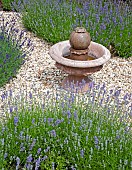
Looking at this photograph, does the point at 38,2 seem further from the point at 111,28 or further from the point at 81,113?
the point at 81,113

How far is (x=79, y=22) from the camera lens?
7.12 metres

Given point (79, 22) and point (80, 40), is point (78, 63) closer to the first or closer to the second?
point (80, 40)

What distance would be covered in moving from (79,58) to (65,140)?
1838mm

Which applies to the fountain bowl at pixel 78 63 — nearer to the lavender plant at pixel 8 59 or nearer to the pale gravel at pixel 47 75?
the pale gravel at pixel 47 75

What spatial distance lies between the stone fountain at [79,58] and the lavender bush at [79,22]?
104cm

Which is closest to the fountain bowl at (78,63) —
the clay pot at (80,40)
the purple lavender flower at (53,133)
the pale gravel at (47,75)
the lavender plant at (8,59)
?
the clay pot at (80,40)

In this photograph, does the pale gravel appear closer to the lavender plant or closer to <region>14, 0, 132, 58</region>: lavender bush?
the lavender plant

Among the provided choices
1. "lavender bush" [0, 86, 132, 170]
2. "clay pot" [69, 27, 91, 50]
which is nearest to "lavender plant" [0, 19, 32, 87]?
"clay pot" [69, 27, 91, 50]

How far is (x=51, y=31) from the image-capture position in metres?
6.93

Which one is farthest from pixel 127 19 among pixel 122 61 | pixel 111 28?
pixel 122 61

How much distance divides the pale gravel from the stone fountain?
0.30 metres

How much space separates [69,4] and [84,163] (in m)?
4.80

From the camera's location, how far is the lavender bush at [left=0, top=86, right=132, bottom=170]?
3633mm

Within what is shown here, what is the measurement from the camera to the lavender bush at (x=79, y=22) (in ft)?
21.9
